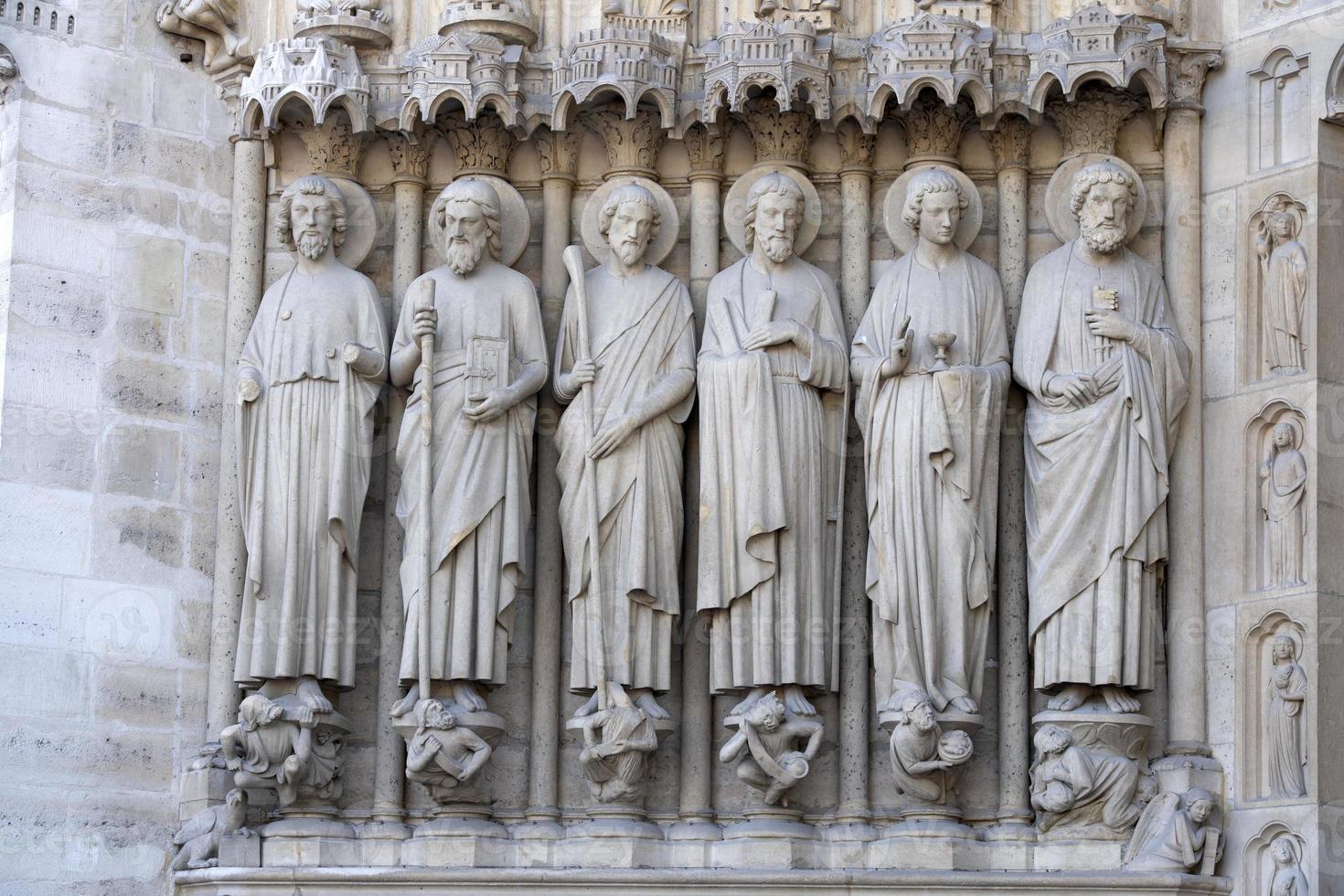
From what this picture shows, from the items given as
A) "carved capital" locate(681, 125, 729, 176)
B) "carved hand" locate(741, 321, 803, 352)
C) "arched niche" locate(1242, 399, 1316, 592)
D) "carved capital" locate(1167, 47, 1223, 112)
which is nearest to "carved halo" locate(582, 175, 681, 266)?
"carved capital" locate(681, 125, 729, 176)

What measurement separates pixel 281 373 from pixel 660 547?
187 centimetres

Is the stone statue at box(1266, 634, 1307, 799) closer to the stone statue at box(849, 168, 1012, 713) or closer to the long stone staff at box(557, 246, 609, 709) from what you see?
the stone statue at box(849, 168, 1012, 713)

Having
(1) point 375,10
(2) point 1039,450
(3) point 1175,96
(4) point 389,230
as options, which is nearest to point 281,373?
(4) point 389,230

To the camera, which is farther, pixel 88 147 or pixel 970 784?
pixel 88 147

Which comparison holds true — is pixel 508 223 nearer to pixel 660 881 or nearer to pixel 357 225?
pixel 357 225

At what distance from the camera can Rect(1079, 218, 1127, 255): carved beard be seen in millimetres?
12156

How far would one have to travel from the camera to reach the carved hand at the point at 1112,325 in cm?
1202

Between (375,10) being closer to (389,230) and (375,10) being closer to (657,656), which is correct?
(389,230)

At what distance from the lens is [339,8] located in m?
12.9

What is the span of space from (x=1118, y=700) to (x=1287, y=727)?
2.33 feet

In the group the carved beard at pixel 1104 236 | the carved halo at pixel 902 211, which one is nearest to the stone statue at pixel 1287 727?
the carved beard at pixel 1104 236

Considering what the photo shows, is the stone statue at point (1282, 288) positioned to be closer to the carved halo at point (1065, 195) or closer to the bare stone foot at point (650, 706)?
the carved halo at point (1065, 195)

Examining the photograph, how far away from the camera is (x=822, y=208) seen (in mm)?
12766

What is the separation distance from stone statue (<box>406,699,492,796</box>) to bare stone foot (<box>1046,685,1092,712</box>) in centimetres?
245
